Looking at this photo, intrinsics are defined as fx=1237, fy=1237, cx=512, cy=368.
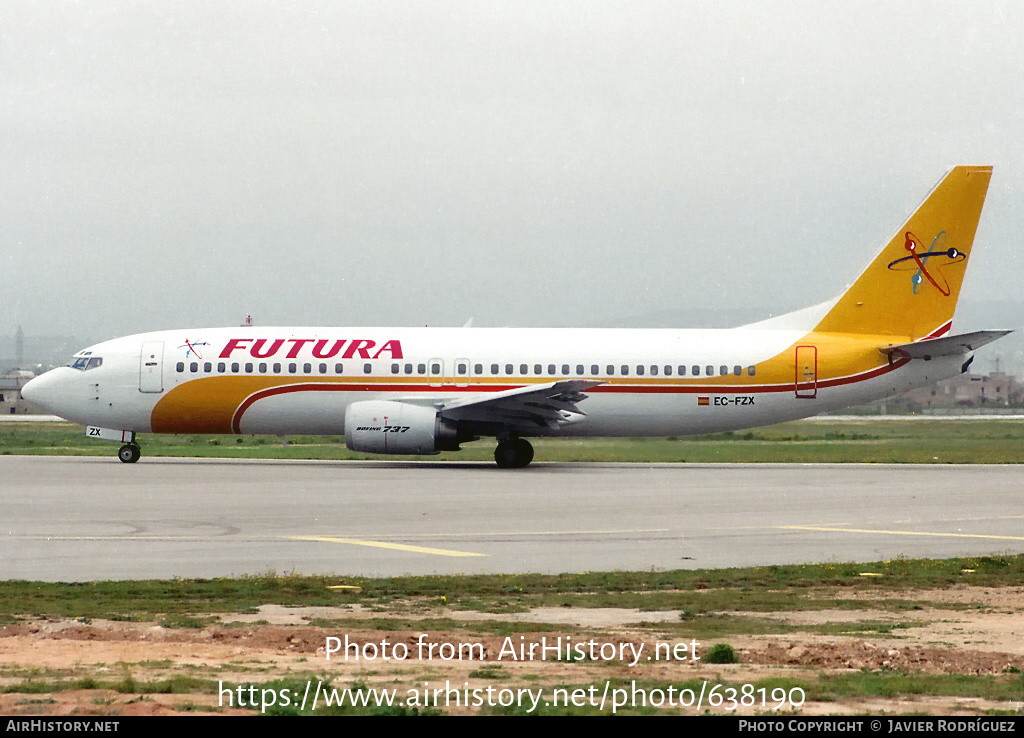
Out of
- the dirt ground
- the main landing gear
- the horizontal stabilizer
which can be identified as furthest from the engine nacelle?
the dirt ground

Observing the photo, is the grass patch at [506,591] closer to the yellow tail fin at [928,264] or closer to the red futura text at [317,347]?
the red futura text at [317,347]

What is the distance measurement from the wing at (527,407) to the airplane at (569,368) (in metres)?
0.07

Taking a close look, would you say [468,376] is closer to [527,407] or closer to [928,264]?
[527,407]

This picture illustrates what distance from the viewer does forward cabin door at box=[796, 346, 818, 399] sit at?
35812mm

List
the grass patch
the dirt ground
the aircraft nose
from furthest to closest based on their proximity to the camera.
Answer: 1. the aircraft nose
2. the grass patch
3. the dirt ground

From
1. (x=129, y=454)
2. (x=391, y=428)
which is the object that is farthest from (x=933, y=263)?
(x=129, y=454)

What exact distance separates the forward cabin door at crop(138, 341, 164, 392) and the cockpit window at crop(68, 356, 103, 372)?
1484 mm

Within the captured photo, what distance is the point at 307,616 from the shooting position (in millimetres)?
11438

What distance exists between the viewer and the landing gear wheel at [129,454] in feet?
116

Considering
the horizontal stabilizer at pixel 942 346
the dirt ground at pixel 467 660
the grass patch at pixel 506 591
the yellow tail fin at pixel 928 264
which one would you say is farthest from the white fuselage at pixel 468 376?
the dirt ground at pixel 467 660

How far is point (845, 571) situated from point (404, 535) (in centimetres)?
669

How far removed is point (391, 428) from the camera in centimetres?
3341

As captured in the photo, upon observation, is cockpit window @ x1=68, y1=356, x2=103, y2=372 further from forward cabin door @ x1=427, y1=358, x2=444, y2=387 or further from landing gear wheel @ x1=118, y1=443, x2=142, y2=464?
forward cabin door @ x1=427, y1=358, x2=444, y2=387

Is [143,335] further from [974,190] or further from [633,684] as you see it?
[633,684]
